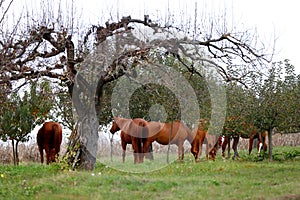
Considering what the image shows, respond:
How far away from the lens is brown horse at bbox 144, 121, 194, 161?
22.6 meters

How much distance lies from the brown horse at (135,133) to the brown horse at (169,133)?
1.12ft

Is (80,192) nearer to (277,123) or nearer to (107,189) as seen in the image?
(107,189)

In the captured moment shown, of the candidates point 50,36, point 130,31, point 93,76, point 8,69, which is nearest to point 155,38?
point 130,31

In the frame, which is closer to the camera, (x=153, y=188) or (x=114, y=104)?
(x=153, y=188)

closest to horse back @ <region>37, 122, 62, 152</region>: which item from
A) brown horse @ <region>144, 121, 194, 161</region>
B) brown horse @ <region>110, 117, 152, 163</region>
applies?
brown horse @ <region>110, 117, 152, 163</region>

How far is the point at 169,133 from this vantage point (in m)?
23.2

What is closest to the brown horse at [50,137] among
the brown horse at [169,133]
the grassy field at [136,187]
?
the brown horse at [169,133]

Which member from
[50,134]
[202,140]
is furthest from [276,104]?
[50,134]

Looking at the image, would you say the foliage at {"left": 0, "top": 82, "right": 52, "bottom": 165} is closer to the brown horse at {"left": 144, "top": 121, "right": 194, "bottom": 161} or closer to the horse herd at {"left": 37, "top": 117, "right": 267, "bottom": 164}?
the horse herd at {"left": 37, "top": 117, "right": 267, "bottom": 164}

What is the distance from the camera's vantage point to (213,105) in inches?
877

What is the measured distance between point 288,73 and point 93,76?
10.9 metres

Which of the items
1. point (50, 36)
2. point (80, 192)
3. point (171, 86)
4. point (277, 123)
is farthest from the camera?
point (277, 123)

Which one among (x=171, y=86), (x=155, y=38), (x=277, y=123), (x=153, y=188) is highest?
(x=155, y=38)

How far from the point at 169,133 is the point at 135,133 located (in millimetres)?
1806
